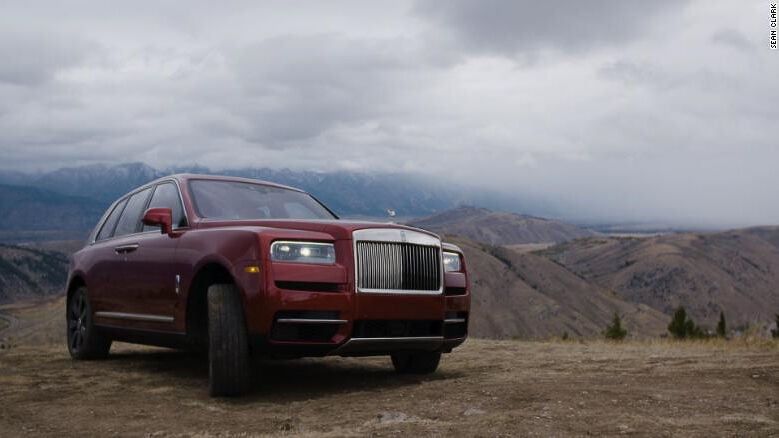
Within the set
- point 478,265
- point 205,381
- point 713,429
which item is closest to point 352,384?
point 205,381

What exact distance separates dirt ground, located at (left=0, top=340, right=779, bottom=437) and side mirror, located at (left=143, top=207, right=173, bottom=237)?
1470 mm

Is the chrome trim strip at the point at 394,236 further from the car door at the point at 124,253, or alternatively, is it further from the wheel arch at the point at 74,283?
the wheel arch at the point at 74,283

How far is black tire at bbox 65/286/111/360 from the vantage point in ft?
28.5

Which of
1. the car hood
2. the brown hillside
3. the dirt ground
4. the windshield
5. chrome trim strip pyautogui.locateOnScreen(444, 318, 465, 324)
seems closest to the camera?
the dirt ground

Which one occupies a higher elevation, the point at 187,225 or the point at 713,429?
the point at 187,225

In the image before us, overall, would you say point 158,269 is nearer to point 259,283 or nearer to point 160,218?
point 160,218

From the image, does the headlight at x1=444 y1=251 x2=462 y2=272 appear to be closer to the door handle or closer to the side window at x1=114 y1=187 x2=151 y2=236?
the door handle

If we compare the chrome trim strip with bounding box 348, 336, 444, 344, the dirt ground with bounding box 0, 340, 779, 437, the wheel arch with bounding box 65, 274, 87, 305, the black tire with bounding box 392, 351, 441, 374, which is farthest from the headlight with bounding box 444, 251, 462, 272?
the wheel arch with bounding box 65, 274, 87, 305

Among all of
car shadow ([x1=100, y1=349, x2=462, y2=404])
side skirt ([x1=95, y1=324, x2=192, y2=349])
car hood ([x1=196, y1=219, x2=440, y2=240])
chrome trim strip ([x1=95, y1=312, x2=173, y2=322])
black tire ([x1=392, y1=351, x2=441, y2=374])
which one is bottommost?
car shadow ([x1=100, y1=349, x2=462, y2=404])

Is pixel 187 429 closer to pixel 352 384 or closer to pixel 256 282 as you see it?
pixel 256 282

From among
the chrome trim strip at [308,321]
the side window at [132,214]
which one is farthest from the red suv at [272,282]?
the side window at [132,214]

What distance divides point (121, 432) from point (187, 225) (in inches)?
90.5

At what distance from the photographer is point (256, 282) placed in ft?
18.9

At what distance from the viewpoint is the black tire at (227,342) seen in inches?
230
